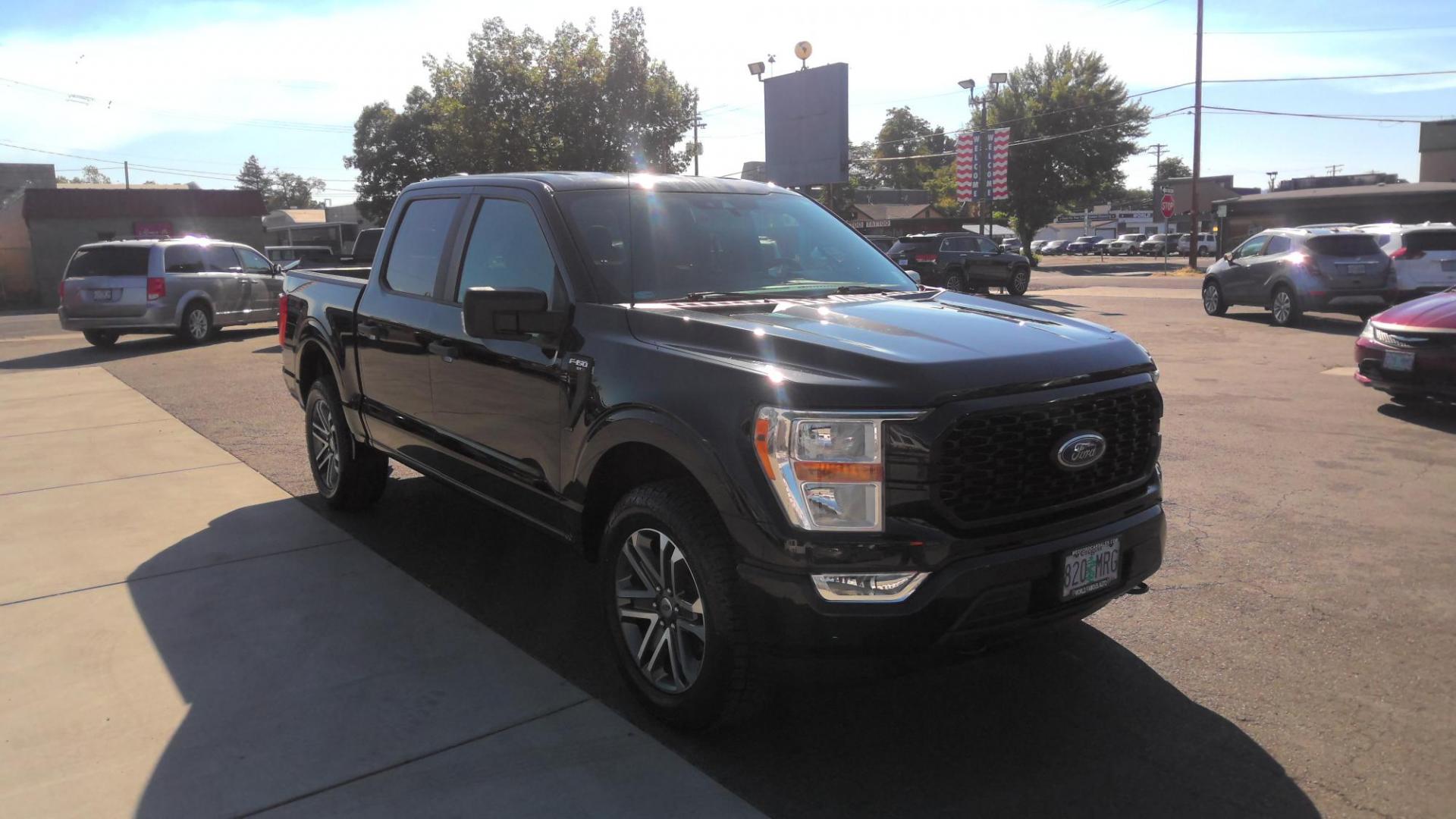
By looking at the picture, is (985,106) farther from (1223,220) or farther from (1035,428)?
(1035,428)

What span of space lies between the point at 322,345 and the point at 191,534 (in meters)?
1.30

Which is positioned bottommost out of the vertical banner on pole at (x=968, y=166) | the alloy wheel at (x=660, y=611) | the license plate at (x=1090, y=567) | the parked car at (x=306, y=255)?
the alloy wheel at (x=660, y=611)

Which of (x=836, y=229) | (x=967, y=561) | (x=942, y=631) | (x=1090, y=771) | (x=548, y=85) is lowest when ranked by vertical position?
(x=1090, y=771)

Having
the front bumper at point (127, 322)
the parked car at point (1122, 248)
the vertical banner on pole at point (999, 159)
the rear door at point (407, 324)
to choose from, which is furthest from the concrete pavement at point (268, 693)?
the parked car at point (1122, 248)

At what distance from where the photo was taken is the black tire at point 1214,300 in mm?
18797

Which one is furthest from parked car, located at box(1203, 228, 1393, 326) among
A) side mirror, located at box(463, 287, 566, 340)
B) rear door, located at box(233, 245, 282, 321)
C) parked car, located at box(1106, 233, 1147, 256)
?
parked car, located at box(1106, 233, 1147, 256)

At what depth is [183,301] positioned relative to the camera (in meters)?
16.8

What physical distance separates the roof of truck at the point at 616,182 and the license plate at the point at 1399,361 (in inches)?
244

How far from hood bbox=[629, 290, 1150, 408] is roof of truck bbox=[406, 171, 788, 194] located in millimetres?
825

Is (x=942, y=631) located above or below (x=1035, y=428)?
below

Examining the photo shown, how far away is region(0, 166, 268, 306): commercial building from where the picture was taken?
1623 inches

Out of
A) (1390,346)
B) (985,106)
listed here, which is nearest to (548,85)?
(985,106)

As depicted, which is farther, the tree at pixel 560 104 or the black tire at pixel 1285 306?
the tree at pixel 560 104

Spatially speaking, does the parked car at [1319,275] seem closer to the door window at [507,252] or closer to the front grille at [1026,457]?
the front grille at [1026,457]
